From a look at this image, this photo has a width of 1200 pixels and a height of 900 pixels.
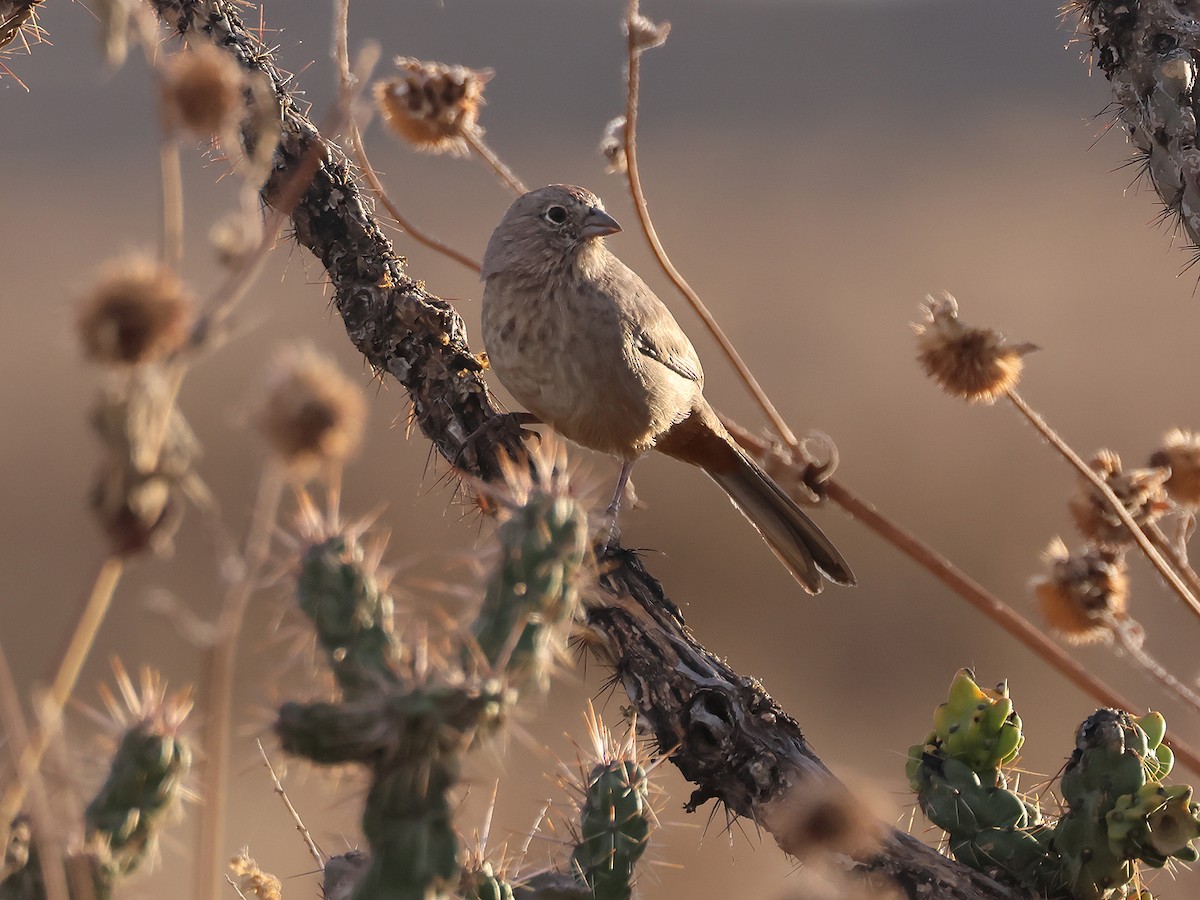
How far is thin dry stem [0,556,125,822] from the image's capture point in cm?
127

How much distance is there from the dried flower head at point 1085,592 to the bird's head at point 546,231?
205cm

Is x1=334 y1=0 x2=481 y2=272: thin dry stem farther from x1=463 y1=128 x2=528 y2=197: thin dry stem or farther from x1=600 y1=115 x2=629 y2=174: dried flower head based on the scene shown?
x1=600 y1=115 x2=629 y2=174: dried flower head

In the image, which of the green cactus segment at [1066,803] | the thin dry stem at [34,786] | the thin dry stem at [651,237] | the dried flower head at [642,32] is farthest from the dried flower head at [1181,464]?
the thin dry stem at [34,786]

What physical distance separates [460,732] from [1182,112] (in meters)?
2.29

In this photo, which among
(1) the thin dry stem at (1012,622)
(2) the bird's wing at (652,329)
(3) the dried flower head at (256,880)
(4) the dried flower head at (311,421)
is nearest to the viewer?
(4) the dried flower head at (311,421)

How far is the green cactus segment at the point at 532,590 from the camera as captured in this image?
172 centimetres

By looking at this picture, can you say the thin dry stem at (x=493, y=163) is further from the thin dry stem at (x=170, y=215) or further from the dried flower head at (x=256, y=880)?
the thin dry stem at (x=170, y=215)

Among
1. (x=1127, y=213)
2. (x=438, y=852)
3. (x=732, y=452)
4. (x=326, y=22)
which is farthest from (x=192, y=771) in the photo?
(x=326, y=22)

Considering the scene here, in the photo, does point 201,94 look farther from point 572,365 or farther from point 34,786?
point 572,365

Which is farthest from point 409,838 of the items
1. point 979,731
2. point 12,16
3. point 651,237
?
point 12,16

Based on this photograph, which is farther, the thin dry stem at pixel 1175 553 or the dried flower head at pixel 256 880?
the thin dry stem at pixel 1175 553

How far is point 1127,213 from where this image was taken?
22297mm

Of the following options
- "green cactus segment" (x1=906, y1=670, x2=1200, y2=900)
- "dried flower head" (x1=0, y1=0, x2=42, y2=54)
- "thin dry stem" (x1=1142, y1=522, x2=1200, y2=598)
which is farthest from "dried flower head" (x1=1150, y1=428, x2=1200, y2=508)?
"dried flower head" (x1=0, y1=0, x2=42, y2=54)

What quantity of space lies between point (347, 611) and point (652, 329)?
289 cm
